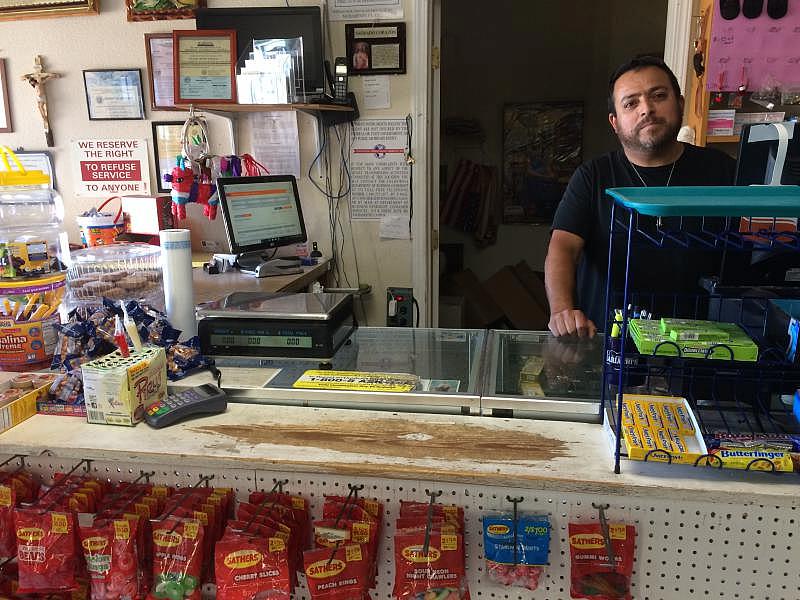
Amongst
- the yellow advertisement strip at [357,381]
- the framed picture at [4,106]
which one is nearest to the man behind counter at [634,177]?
the yellow advertisement strip at [357,381]

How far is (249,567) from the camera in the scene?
3.46 feet

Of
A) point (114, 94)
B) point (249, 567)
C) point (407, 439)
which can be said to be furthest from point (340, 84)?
point (249, 567)

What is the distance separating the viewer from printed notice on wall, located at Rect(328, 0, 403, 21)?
3.01 metres

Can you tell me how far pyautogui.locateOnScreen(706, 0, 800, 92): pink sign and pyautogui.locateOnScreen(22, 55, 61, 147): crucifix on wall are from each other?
3.18 m

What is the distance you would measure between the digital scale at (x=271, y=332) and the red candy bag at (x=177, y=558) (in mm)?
394

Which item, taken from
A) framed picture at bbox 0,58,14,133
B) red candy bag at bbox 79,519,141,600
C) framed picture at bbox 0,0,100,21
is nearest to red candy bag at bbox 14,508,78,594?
red candy bag at bbox 79,519,141,600

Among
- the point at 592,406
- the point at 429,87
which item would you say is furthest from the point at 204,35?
the point at 592,406

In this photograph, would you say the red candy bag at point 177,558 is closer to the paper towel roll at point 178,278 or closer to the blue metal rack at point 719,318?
the paper towel roll at point 178,278

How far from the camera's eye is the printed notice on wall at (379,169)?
124 inches

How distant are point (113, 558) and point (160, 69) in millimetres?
2781

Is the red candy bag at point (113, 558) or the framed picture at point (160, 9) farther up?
the framed picture at point (160, 9)

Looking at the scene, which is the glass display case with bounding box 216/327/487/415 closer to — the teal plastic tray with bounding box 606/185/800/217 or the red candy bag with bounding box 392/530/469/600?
the red candy bag with bounding box 392/530/469/600

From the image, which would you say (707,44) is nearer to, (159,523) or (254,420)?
(254,420)

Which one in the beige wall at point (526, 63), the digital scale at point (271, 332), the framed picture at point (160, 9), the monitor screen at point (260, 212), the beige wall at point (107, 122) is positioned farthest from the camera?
the beige wall at point (526, 63)
